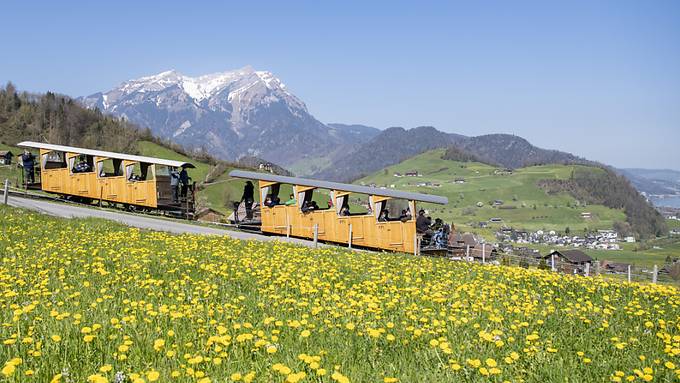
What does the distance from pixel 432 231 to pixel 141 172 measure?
17.1 metres

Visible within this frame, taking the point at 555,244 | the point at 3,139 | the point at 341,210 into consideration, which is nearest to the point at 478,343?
the point at 341,210

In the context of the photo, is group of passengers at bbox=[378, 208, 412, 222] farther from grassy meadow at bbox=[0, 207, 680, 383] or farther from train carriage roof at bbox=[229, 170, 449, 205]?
grassy meadow at bbox=[0, 207, 680, 383]

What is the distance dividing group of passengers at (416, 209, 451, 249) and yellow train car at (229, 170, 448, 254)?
2.70ft

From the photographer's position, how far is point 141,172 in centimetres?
3447

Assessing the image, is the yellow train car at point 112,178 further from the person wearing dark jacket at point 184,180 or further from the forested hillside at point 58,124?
the forested hillside at point 58,124

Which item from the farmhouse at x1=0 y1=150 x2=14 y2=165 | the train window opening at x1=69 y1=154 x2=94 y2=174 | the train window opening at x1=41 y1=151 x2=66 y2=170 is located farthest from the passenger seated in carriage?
the farmhouse at x1=0 y1=150 x2=14 y2=165

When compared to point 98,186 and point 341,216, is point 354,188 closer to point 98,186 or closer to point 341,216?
point 341,216

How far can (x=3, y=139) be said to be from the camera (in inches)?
2766

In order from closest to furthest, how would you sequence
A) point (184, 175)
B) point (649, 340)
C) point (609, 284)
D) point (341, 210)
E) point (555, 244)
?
point (649, 340), point (609, 284), point (341, 210), point (184, 175), point (555, 244)

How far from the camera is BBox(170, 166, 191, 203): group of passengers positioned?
34.6m

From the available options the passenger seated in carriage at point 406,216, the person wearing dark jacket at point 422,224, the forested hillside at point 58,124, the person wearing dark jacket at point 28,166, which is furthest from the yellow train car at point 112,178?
the forested hillside at point 58,124

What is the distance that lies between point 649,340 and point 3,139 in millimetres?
76084

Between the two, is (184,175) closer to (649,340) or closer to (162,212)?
(162,212)

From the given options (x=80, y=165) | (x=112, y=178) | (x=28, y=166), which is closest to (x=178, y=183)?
(x=112, y=178)
